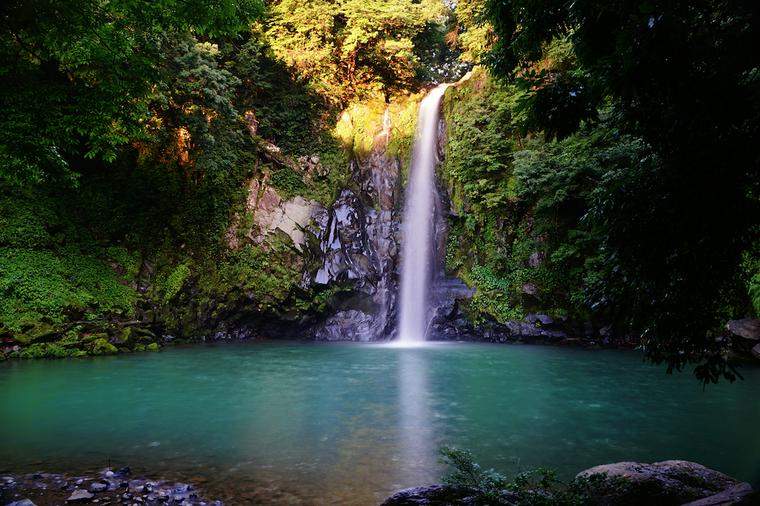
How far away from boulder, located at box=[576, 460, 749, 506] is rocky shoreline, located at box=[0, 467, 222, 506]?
335cm

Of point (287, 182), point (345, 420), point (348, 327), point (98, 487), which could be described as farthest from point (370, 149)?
point (98, 487)

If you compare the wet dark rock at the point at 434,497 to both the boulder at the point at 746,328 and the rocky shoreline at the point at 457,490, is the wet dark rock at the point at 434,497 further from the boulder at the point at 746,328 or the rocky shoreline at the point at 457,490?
the boulder at the point at 746,328

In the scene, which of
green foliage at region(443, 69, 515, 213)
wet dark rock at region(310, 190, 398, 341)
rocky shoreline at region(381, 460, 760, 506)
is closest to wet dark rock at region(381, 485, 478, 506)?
rocky shoreline at region(381, 460, 760, 506)

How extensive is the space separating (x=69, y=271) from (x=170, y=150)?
5856 millimetres

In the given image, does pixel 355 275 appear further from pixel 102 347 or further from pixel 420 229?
pixel 102 347

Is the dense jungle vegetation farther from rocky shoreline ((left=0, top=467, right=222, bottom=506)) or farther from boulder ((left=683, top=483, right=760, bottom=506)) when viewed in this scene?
rocky shoreline ((left=0, top=467, right=222, bottom=506))

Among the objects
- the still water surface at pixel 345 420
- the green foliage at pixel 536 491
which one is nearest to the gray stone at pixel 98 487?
the still water surface at pixel 345 420

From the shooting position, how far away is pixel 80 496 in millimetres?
4199

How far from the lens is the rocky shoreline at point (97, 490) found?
416cm

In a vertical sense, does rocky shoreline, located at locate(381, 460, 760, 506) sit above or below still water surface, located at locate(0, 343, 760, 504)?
above

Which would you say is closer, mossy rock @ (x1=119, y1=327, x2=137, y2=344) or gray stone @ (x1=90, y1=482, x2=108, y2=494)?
gray stone @ (x1=90, y1=482, x2=108, y2=494)

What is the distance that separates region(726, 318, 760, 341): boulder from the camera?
11.1 meters

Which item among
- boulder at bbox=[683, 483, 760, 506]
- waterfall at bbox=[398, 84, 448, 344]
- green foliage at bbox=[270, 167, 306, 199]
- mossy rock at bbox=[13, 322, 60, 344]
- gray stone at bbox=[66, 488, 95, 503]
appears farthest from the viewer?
green foliage at bbox=[270, 167, 306, 199]

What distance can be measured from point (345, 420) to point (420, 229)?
12665 mm
